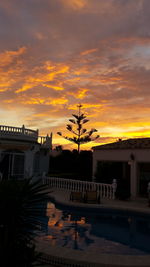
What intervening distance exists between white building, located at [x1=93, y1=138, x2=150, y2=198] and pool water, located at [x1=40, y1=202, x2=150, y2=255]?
5699mm

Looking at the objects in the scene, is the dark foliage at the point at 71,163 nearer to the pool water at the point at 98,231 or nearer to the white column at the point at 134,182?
the white column at the point at 134,182

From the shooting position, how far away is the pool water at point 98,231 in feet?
31.5

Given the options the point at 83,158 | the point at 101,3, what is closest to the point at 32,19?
the point at 101,3

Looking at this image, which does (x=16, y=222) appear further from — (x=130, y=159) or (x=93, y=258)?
(x=130, y=159)

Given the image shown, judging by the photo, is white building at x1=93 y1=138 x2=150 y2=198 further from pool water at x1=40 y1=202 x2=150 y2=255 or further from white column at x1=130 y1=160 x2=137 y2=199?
pool water at x1=40 y1=202 x2=150 y2=255

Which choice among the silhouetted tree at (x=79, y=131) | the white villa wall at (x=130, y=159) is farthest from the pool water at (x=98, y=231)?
the silhouetted tree at (x=79, y=131)

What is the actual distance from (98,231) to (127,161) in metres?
10.1

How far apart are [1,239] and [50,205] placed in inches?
564

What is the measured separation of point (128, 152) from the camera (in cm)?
2091

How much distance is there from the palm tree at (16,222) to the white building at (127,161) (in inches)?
650

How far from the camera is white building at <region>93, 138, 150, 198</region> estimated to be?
2008 cm

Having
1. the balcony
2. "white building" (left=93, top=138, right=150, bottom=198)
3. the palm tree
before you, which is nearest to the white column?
"white building" (left=93, top=138, right=150, bottom=198)

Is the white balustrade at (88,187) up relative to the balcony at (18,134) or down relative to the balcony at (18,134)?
down

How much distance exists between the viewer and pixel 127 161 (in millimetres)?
21141
